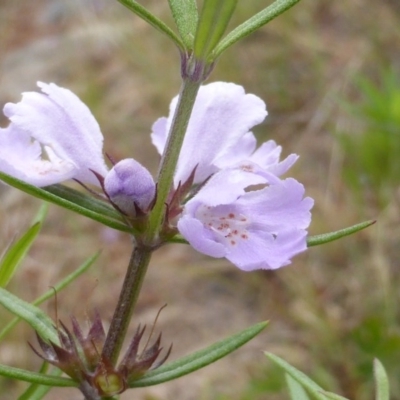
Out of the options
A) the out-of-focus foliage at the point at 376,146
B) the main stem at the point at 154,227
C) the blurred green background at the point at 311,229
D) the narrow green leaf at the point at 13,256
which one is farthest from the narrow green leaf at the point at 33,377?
the out-of-focus foliage at the point at 376,146

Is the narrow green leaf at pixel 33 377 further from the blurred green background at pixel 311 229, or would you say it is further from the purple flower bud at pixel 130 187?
the blurred green background at pixel 311 229

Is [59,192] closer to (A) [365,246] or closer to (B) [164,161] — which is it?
(B) [164,161]

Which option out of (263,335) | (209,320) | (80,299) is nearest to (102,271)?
(80,299)

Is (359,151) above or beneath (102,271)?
above

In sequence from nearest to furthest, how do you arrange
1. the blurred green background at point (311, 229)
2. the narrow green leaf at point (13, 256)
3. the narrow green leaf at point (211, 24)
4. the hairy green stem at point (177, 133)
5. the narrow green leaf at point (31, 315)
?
the narrow green leaf at point (211, 24), the hairy green stem at point (177, 133), the narrow green leaf at point (31, 315), the narrow green leaf at point (13, 256), the blurred green background at point (311, 229)

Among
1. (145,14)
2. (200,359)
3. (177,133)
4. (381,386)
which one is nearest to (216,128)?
(177,133)

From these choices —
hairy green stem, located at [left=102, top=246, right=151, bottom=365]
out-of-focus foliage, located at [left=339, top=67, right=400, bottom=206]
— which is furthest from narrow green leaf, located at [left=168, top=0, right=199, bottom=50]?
out-of-focus foliage, located at [left=339, top=67, right=400, bottom=206]
